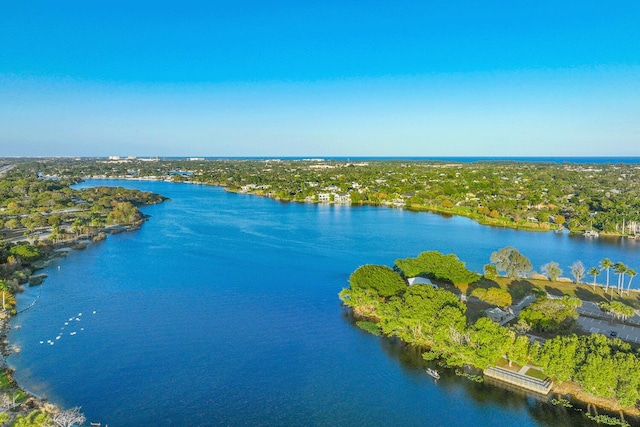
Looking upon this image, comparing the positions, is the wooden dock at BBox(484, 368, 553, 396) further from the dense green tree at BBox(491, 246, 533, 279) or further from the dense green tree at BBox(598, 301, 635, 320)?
the dense green tree at BBox(491, 246, 533, 279)

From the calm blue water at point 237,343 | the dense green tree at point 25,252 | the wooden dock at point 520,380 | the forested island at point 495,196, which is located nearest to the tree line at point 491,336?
the wooden dock at point 520,380

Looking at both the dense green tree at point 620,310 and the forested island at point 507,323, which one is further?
the dense green tree at point 620,310

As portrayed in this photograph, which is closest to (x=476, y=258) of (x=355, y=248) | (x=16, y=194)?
(x=355, y=248)

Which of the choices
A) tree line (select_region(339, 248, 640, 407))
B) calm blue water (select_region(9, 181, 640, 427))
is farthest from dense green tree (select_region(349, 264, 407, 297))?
calm blue water (select_region(9, 181, 640, 427))

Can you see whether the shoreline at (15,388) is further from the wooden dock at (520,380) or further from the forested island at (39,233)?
the wooden dock at (520,380)

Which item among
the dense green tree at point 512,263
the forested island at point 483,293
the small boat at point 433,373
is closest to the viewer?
the forested island at point 483,293

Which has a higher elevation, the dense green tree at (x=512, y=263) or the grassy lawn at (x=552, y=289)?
the dense green tree at (x=512, y=263)

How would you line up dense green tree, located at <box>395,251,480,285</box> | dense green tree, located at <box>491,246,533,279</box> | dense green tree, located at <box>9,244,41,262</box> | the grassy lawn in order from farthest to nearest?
dense green tree, located at <box>9,244,41,262</box> < dense green tree, located at <box>491,246,533,279</box> < dense green tree, located at <box>395,251,480,285</box> < the grassy lawn
